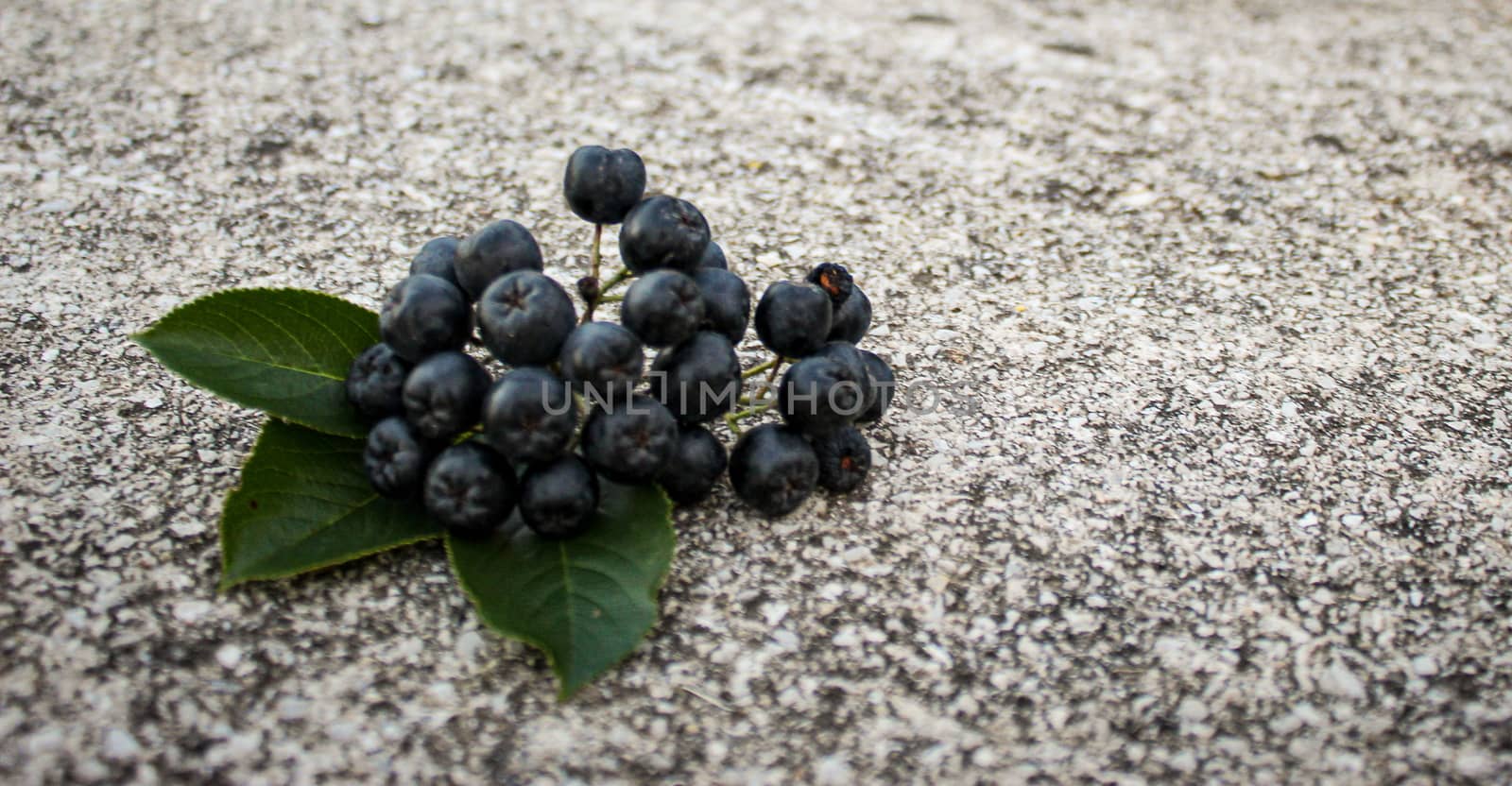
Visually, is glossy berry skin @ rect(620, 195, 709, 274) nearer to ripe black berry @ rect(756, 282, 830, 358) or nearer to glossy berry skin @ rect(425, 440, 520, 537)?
ripe black berry @ rect(756, 282, 830, 358)

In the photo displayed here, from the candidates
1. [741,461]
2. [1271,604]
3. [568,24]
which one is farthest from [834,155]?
[1271,604]

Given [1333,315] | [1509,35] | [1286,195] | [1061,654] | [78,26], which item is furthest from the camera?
[1509,35]

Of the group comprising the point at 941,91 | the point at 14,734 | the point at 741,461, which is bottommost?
the point at 14,734

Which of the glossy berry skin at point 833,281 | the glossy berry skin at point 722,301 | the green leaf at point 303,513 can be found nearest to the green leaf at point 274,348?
the green leaf at point 303,513

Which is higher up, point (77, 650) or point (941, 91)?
point (941, 91)

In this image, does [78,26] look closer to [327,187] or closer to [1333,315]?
[327,187]

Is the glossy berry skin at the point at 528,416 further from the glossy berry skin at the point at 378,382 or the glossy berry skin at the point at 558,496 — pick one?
the glossy berry skin at the point at 378,382

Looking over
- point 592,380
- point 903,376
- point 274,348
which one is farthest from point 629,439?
point 903,376

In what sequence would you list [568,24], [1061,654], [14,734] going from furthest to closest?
[568,24]
[1061,654]
[14,734]
